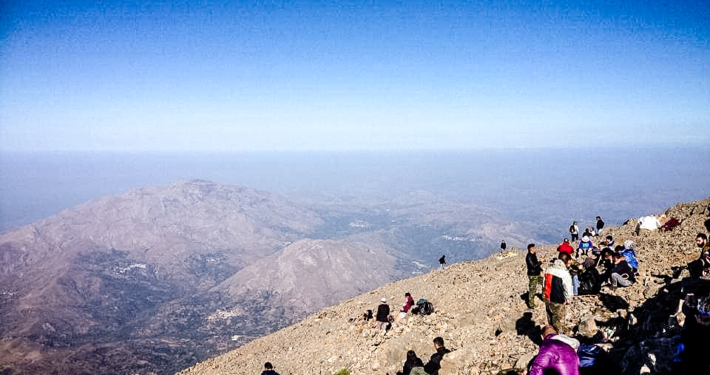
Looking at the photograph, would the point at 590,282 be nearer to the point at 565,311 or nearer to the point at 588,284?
the point at 588,284

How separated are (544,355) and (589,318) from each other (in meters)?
6.48

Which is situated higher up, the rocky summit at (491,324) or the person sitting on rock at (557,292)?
the person sitting on rock at (557,292)

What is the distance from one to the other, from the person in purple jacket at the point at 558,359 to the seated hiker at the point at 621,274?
9.84 m

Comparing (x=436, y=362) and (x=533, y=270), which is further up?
(x=533, y=270)

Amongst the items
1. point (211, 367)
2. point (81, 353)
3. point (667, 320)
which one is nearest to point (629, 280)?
point (667, 320)

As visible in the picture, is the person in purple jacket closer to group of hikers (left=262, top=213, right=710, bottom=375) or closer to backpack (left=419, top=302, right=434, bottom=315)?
group of hikers (left=262, top=213, right=710, bottom=375)

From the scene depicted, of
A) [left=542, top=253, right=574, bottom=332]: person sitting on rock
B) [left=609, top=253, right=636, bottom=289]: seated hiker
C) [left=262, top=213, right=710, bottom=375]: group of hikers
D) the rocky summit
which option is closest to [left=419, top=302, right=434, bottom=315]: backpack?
[left=262, top=213, right=710, bottom=375]: group of hikers

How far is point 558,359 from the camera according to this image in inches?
340

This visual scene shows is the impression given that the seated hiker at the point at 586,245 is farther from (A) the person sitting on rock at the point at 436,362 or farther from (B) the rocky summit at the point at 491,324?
(A) the person sitting on rock at the point at 436,362

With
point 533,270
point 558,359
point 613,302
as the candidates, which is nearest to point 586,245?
point 613,302

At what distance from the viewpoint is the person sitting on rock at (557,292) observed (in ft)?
41.2

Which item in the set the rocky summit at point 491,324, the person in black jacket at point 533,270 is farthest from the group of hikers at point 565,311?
the rocky summit at point 491,324

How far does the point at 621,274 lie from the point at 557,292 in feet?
21.3

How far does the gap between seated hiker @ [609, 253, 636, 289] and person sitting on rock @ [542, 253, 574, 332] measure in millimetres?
5191
